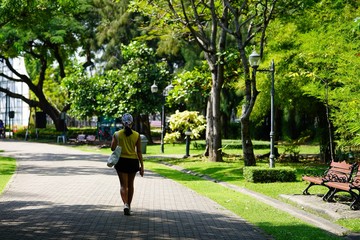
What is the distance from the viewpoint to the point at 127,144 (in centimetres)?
1028

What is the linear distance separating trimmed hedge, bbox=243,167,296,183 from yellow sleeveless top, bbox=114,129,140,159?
6.60m

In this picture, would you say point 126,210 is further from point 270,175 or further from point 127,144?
point 270,175

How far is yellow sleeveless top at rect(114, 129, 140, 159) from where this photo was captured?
10250 mm

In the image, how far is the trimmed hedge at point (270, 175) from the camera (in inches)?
637

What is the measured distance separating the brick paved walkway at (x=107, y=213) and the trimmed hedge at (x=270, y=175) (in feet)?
7.22

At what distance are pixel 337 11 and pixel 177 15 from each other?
650 cm

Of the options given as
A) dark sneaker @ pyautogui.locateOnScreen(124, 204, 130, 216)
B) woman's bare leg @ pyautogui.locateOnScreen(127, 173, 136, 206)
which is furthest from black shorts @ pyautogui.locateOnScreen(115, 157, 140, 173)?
dark sneaker @ pyautogui.locateOnScreen(124, 204, 130, 216)

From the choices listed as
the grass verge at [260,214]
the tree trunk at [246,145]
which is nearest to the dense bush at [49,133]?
the tree trunk at [246,145]

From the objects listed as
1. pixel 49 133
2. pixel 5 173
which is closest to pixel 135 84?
pixel 5 173

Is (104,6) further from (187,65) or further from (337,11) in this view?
(337,11)

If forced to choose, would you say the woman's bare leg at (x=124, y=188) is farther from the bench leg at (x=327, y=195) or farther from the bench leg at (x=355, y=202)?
the bench leg at (x=327, y=195)

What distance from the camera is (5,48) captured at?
42.9m

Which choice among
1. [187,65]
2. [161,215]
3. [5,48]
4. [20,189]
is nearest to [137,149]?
[161,215]

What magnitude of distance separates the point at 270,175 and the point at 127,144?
6.95 metres
